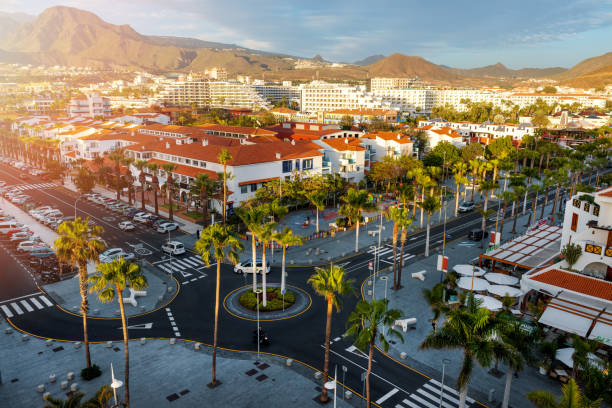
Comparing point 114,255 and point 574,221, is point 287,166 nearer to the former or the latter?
point 114,255

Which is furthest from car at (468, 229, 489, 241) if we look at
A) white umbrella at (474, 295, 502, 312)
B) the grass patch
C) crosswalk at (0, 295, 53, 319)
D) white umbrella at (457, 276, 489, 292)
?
crosswalk at (0, 295, 53, 319)

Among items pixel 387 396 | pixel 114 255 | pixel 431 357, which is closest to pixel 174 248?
pixel 114 255

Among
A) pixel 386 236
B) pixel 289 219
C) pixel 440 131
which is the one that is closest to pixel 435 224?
pixel 386 236

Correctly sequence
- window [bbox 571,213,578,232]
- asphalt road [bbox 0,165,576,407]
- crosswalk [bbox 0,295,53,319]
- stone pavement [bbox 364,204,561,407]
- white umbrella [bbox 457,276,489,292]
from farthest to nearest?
window [bbox 571,213,578,232]
white umbrella [bbox 457,276,489,292]
crosswalk [bbox 0,295,53,319]
asphalt road [bbox 0,165,576,407]
stone pavement [bbox 364,204,561,407]

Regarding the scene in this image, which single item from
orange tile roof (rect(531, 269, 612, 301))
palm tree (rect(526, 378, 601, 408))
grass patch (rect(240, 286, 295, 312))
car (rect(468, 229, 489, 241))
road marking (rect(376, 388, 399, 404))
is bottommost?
road marking (rect(376, 388, 399, 404))

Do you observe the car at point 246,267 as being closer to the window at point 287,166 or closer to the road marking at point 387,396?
the road marking at point 387,396

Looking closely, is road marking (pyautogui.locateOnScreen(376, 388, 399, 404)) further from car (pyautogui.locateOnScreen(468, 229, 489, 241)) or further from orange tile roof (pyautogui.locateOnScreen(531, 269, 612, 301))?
car (pyautogui.locateOnScreen(468, 229, 489, 241))
